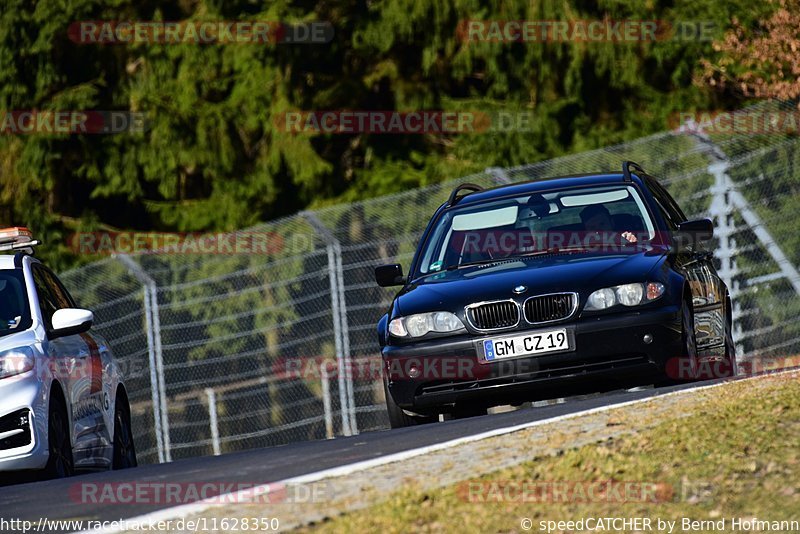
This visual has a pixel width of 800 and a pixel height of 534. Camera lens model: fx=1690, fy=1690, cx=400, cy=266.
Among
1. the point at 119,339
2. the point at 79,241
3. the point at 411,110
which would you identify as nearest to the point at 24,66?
the point at 79,241

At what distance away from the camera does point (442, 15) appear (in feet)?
90.8

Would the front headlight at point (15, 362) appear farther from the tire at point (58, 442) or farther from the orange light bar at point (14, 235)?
the orange light bar at point (14, 235)

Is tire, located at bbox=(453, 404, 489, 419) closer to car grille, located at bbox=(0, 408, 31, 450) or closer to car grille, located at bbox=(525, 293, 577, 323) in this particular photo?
car grille, located at bbox=(525, 293, 577, 323)

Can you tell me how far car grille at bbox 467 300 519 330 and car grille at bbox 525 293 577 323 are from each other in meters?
0.09

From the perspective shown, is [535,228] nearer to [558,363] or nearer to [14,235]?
[558,363]

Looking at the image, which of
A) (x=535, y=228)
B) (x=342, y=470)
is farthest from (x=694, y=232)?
(x=342, y=470)

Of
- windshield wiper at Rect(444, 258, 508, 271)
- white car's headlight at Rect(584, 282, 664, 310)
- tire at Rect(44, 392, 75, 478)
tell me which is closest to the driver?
windshield wiper at Rect(444, 258, 508, 271)

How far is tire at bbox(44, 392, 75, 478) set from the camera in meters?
9.80

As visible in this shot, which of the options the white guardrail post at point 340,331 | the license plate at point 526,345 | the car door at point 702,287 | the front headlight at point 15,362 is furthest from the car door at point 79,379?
the white guardrail post at point 340,331

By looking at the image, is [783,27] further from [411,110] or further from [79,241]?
[79,241]

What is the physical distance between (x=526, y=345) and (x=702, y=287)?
1656 millimetres

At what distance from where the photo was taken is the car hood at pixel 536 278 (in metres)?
10.3

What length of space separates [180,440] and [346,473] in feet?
59.4

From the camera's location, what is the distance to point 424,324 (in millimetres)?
10453
